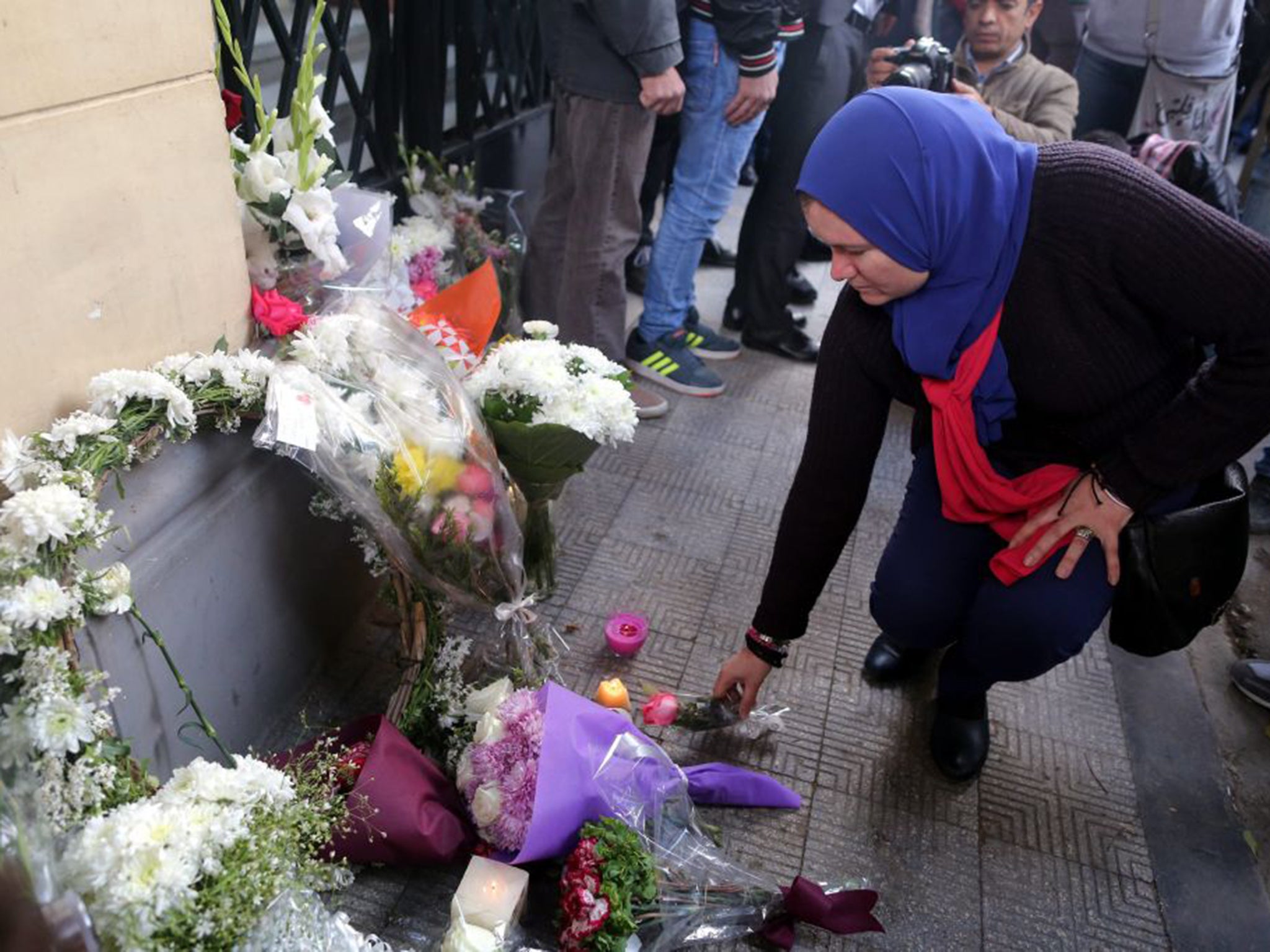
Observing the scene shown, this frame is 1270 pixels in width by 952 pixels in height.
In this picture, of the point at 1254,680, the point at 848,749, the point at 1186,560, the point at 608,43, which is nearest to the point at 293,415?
the point at 848,749

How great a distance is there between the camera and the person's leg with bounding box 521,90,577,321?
326 cm

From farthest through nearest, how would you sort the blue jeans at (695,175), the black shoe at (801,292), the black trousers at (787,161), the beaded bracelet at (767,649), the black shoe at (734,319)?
the black shoe at (801,292), the black shoe at (734,319), the black trousers at (787,161), the blue jeans at (695,175), the beaded bracelet at (767,649)

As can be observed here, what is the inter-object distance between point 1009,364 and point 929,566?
543 mm

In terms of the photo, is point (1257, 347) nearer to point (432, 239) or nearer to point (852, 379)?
point (852, 379)

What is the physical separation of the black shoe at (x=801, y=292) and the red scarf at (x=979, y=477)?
2.70 m

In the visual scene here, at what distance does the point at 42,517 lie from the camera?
4.63 feet

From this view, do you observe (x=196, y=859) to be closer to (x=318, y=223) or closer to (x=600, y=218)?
(x=318, y=223)

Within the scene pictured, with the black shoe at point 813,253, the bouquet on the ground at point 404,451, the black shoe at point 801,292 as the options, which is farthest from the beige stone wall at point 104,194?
the black shoe at point 813,253

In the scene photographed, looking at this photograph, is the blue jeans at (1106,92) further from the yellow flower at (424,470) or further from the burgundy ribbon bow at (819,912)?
the burgundy ribbon bow at (819,912)

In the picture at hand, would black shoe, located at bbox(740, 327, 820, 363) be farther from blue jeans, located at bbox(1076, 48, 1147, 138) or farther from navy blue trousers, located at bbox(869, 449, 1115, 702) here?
navy blue trousers, located at bbox(869, 449, 1115, 702)

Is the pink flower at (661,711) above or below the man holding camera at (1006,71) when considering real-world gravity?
below

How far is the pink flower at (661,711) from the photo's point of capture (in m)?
2.15

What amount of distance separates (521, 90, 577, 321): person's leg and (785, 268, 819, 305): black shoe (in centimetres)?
151

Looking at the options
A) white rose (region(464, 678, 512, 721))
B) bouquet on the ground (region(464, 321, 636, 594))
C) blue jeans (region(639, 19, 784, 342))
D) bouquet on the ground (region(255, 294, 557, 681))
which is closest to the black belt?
blue jeans (region(639, 19, 784, 342))
